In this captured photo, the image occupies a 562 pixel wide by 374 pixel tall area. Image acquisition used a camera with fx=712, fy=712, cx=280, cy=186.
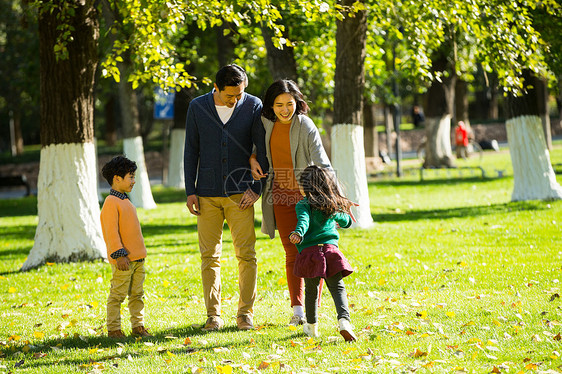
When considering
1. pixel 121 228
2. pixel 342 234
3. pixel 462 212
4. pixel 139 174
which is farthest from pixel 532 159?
pixel 121 228

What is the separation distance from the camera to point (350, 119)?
37.2 ft

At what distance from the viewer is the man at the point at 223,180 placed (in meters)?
5.52

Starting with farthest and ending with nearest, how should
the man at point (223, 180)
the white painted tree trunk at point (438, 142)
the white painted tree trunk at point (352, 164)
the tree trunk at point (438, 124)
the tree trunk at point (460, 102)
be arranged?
the tree trunk at point (460, 102) < the white painted tree trunk at point (438, 142) < the tree trunk at point (438, 124) < the white painted tree trunk at point (352, 164) < the man at point (223, 180)

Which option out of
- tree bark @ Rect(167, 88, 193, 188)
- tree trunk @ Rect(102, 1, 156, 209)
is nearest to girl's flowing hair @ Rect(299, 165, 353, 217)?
tree trunk @ Rect(102, 1, 156, 209)

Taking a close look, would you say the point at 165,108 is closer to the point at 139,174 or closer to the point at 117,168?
the point at 139,174

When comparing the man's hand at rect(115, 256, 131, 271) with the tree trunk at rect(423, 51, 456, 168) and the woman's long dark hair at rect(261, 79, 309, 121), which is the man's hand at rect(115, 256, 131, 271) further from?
the tree trunk at rect(423, 51, 456, 168)

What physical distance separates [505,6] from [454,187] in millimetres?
9131

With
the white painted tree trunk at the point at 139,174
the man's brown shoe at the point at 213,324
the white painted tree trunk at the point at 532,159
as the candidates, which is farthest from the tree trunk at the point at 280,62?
the man's brown shoe at the point at 213,324

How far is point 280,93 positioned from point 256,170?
0.62m

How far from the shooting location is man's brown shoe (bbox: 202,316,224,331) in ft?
18.4

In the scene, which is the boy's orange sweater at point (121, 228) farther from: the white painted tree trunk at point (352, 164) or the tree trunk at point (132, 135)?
the tree trunk at point (132, 135)

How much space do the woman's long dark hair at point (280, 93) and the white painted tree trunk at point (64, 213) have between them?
15.1 feet

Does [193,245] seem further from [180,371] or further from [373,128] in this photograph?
[373,128]

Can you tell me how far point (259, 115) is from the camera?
5.61m
